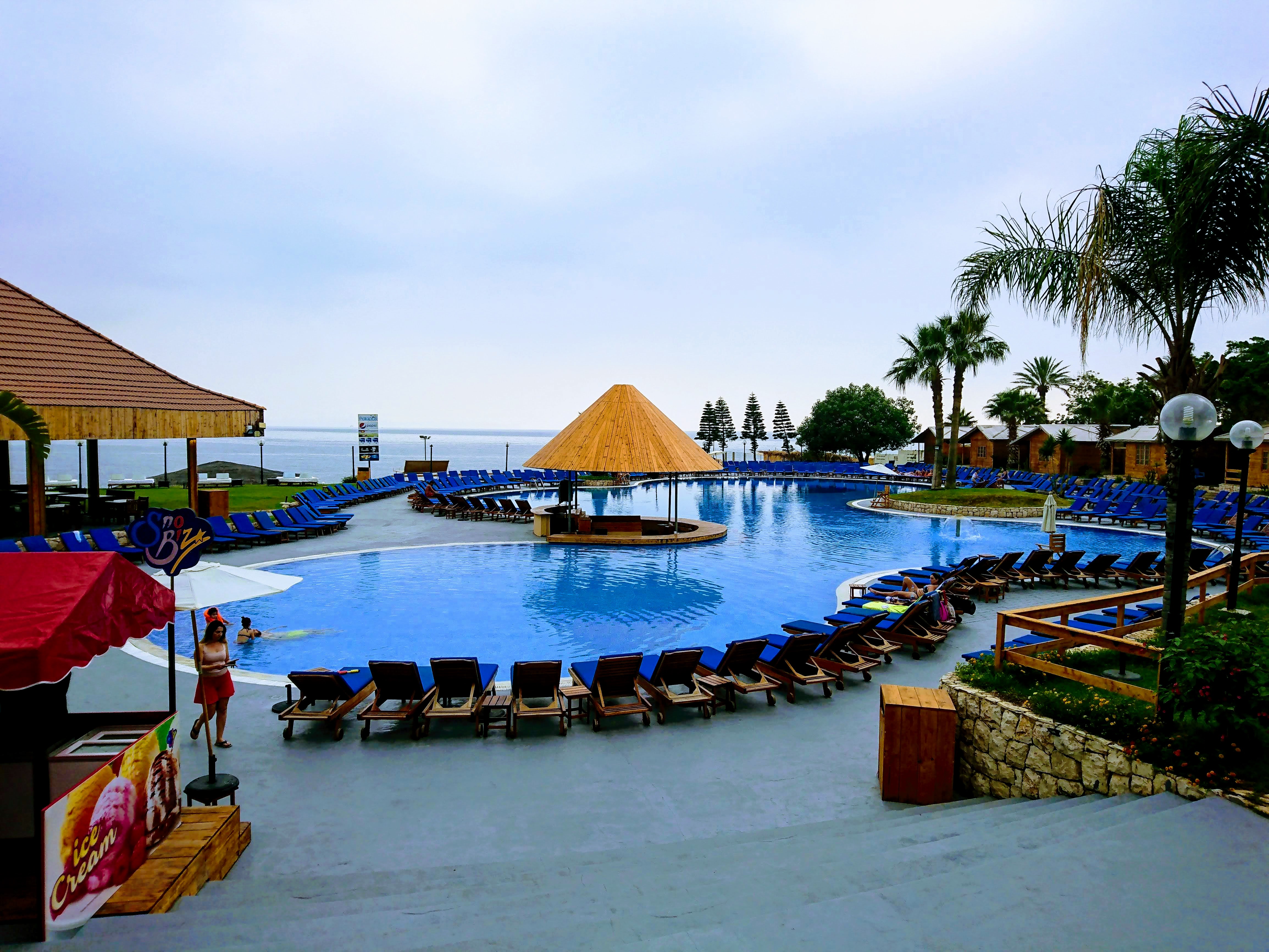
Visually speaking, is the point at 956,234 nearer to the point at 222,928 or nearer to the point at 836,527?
the point at 836,527

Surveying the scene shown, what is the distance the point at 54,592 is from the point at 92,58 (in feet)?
66.7

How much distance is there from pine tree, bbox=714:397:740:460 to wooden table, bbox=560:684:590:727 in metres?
74.2

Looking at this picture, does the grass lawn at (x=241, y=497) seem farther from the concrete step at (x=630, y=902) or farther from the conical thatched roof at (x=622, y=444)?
the concrete step at (x=630, y=902)

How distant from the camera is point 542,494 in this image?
35.8m

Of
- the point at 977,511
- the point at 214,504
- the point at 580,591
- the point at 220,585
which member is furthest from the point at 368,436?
the point at 220,585

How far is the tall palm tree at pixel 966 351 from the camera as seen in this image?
31141 millimetres

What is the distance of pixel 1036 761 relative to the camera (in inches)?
213

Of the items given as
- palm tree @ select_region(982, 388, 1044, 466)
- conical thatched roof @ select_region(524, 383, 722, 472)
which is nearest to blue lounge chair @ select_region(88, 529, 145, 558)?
conical thatched roof @ select_region(524, 383, 722, 472)

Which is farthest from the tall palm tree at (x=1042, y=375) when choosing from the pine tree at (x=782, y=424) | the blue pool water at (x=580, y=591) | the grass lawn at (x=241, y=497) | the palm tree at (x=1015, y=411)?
the grass lawn at (x=241, y=497)

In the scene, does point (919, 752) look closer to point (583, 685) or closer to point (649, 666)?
point (649, 666)

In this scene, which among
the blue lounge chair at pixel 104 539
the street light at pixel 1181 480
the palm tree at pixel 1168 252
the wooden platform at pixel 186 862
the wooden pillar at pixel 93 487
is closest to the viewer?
the wooden platform at pixel 186 862

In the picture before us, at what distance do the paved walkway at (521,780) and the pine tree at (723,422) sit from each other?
73592 millimetres

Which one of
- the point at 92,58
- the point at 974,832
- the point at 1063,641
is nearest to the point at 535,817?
the point at 974,832

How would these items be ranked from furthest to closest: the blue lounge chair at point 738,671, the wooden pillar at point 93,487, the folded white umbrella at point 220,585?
the wooden pillar at point 93,487
the blue lounge chair at point 738,671
the folded white umbrella at point 220,585
